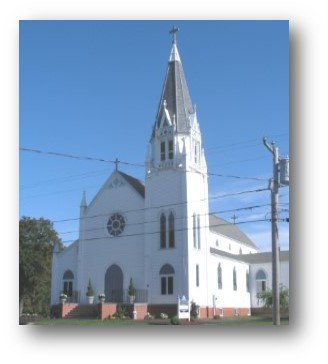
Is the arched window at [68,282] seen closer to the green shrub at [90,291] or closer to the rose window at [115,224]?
the green shrub at [90,291]

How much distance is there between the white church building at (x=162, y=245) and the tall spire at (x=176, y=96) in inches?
2.3

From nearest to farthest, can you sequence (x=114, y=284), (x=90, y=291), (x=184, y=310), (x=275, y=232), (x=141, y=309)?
(x=275, y=232) → (x=184, y=310) → (x=141, y=309) → (x=90, y=291) → (x=114, y=284)

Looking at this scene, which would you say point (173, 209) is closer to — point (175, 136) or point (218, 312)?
point (218, 312)

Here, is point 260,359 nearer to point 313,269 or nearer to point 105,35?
point 313,269

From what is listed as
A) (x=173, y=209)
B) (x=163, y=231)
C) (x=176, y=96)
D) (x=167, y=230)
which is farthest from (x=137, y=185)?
(x=176, y=96)

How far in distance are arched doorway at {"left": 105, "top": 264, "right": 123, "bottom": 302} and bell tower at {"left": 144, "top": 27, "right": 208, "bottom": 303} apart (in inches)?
32.3

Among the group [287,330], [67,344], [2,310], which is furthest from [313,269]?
[2,310]

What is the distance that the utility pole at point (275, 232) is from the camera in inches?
360

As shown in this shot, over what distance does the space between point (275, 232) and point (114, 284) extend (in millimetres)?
9451

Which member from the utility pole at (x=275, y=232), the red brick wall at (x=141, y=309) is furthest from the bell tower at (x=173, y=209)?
the utility pole at (x=275, y=232)

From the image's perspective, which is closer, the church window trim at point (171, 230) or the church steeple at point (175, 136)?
the church steeple at point (175, 136)

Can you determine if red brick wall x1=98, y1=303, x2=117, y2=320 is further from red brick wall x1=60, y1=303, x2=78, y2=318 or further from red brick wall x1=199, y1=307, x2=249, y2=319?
red brick wall x1=199, y1=307, x2=249, y2=319

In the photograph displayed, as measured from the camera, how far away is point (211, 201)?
11.5 metres

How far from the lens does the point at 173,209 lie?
1612 centimetres
